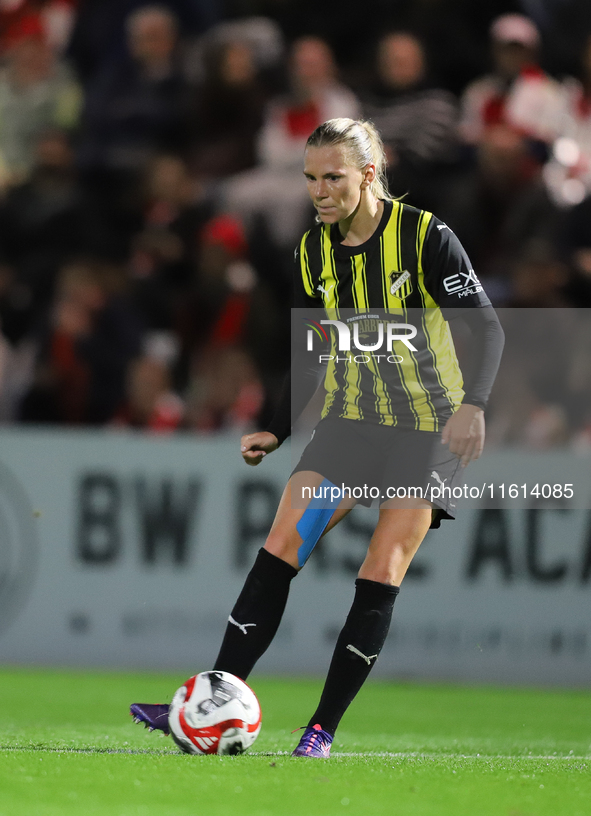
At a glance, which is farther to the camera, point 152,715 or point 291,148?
point 291,148

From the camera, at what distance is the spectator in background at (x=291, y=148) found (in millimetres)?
9273

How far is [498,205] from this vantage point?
897 centimetres

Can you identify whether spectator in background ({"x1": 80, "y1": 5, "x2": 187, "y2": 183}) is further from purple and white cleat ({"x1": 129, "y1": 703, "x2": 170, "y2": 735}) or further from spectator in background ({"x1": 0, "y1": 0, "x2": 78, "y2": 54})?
purple and white cleat ({"x1": 129, "y1": 703, "x2": 170, "y2": 735})

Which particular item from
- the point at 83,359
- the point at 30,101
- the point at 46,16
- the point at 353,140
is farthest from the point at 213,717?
the point at 46,16

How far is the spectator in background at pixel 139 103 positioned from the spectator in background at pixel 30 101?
0.42m

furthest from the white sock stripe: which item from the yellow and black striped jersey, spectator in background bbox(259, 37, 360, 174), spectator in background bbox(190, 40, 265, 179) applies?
spectator in background bbox(190, 40, 265, 179)

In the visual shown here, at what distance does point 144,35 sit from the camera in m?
10.6

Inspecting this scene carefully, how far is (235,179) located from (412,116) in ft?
5.09

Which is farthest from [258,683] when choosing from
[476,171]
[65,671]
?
[476,171]

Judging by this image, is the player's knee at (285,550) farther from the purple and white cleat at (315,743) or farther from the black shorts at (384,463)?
the purple and white cleat at (315,743)

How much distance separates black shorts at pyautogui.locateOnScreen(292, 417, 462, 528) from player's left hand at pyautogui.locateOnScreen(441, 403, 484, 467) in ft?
0.45

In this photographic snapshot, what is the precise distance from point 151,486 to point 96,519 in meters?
0.41

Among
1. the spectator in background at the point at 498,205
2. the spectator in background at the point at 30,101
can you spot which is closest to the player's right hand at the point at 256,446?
the spectator in background at the point at 498,205

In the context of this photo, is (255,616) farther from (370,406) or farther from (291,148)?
(291,148)
